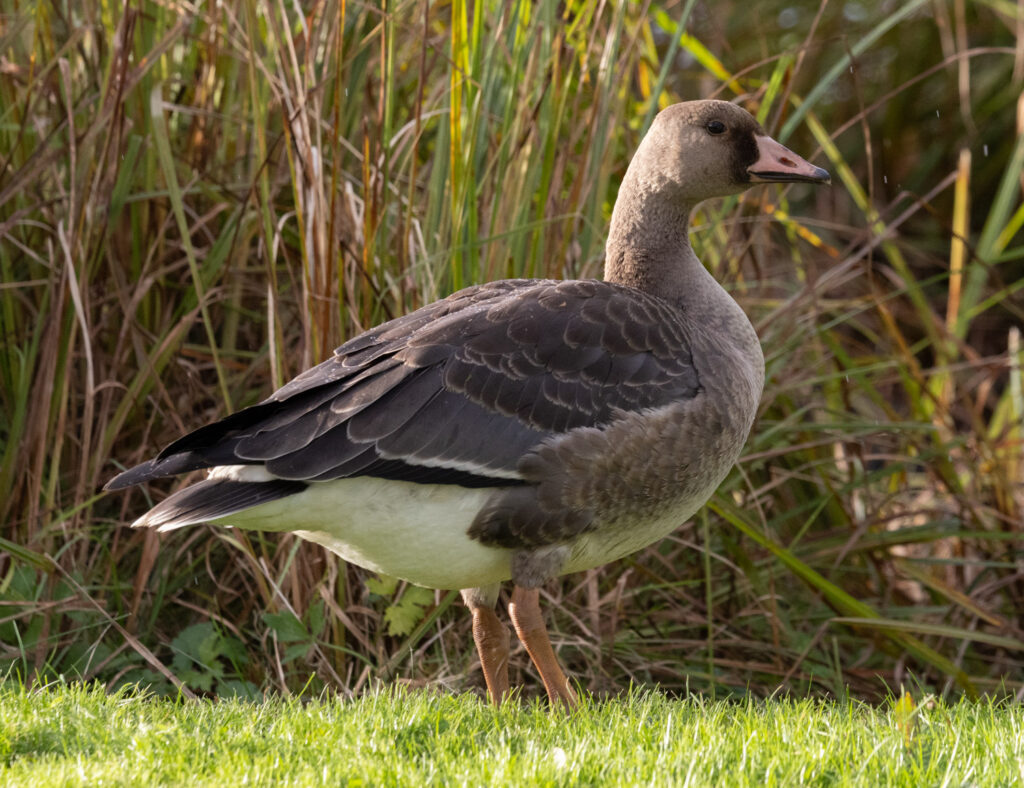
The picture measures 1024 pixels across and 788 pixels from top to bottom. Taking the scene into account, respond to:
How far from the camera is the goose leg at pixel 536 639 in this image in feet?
12.8

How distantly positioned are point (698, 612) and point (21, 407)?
2856 mm

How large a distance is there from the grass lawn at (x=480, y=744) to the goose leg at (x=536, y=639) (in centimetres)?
34

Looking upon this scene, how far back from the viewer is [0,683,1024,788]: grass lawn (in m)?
2.72

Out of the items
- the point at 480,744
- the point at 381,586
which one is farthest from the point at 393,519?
the point at 381,586

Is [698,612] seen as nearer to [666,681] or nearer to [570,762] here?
[666,681]

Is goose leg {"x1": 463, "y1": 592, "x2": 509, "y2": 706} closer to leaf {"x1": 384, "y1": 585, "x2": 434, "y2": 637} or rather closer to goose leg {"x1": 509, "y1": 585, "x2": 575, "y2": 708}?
goose leg {"x1": 509, "y1": 585, "x2": 575, "y2": 708}

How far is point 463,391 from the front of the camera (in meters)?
3.81

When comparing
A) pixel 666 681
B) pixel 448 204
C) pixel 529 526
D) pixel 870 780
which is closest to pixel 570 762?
pixel 870 780

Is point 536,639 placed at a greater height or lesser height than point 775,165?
lesser

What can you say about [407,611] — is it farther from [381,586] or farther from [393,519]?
[393,519]

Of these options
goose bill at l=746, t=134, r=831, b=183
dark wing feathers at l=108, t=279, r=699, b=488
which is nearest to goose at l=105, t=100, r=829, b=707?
dark wing feathers at l=108, t=279, r=699, b=488

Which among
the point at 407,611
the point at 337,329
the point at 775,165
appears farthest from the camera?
the point at 337,329

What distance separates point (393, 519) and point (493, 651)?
0.66 metres

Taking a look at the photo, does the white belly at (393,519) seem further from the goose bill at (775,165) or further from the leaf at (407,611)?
the goose bill at (775,165)
